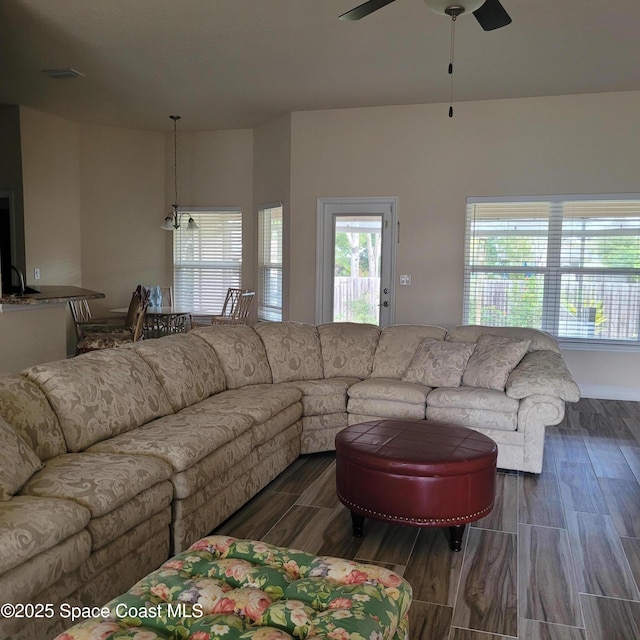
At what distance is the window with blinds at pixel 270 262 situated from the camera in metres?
7.63

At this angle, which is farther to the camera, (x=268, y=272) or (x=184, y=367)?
(x=268, y=272)

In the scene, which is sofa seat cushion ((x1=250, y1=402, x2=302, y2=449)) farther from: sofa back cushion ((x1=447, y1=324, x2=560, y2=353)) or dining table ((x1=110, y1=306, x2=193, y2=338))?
dining table ((x1=110, y1=306, x2=193, y2=338))

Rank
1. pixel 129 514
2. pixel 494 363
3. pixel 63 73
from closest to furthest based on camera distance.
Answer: pixel 129 514
pixel 494 363
pixel 63 73

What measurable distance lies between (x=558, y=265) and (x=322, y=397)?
3357 millimetres

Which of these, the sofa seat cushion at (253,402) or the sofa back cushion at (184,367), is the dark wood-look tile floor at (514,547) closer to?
the sofa seat cushion at (253,402)

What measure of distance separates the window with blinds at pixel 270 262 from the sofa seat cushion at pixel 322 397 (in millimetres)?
3135

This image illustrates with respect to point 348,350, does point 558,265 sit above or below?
above

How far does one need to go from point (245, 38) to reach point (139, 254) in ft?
14.5

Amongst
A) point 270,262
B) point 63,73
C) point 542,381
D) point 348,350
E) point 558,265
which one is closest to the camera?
point 542,381

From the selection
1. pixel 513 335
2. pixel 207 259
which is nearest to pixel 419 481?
pixel 513 335

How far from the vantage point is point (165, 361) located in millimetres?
3781

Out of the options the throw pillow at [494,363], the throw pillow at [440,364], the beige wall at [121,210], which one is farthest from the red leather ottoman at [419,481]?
the beige wall at [121,210]

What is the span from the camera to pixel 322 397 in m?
4.53

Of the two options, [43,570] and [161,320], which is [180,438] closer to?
[43,570]
